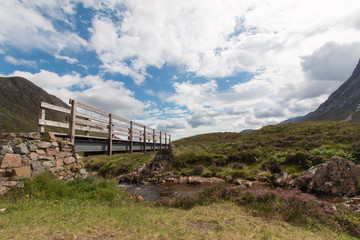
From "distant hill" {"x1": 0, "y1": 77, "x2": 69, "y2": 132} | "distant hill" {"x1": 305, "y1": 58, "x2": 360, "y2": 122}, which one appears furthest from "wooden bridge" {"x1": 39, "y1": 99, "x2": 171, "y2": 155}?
"distant hill" {"x1": 305, "y1": 58, "x2": 360, "y2": 122}

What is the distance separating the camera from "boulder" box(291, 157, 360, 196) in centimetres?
1004

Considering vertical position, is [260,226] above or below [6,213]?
below

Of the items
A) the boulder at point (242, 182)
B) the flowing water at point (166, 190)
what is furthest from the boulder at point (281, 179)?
the flowing water at point (166, 190)

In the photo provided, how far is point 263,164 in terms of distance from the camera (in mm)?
15695

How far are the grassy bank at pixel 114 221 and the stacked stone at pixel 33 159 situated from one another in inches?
17.4

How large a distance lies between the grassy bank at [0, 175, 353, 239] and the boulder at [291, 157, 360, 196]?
619 centimetres

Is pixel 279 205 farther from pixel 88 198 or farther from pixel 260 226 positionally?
pixel 88 198

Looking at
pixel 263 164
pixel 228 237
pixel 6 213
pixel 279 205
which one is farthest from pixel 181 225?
pixel 263 164

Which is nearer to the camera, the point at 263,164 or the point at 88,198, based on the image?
the point at 88,198

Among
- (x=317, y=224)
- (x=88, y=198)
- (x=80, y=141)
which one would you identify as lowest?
(x=317, y=224)

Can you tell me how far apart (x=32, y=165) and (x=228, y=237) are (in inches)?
286

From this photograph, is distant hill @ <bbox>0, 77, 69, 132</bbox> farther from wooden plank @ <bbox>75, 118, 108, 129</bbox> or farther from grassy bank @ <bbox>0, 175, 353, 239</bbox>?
grassy bank @ <bbox>0, 175, 353, 239</bbox>

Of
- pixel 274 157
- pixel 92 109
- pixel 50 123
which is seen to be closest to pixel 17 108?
pixel 92 109

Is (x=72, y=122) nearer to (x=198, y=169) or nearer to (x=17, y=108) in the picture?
(x=198, y=169)
